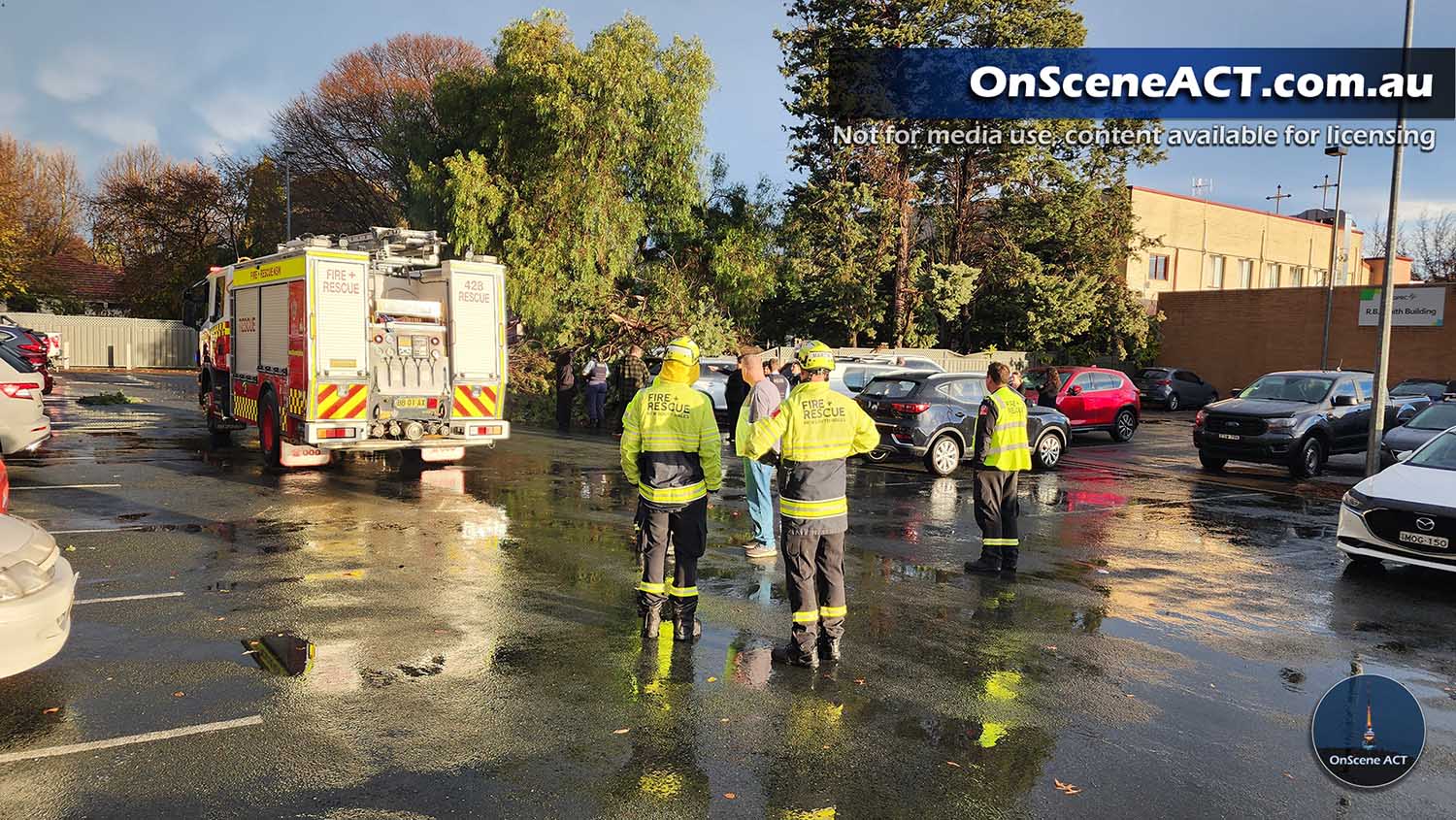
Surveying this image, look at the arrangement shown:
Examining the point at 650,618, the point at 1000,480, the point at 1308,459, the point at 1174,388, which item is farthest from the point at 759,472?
the point at 1174,388

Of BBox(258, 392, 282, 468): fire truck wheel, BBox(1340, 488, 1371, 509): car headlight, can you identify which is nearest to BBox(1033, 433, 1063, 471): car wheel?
BBox(1340, 488, 1371, 509): car headlight

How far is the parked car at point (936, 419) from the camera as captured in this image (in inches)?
607

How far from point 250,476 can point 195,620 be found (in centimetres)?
693

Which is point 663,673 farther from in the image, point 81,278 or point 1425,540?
point 81,278

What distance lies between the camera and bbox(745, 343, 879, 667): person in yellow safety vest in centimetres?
586

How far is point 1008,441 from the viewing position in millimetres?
8531

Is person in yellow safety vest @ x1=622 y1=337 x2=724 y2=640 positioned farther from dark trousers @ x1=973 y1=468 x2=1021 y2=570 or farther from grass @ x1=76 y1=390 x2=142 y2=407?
grass @ x1=76 y1=390 x2=142 y2=407

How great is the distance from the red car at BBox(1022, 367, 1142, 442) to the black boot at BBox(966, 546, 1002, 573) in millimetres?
12994

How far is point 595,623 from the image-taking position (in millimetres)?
6605

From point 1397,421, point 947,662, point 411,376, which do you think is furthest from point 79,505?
point 1397,421

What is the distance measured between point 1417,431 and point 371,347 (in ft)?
49.9

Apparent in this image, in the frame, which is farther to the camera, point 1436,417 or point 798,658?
point 1436,417

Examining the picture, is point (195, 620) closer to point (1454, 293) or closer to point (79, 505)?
point (79, 505)

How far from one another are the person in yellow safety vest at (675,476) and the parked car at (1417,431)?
1252 centimetres
